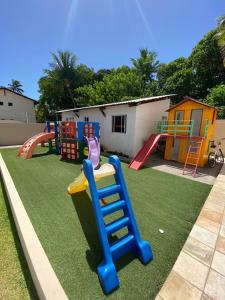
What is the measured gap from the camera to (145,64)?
22016 millimetres

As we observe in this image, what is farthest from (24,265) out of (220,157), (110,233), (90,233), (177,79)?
(177,79)

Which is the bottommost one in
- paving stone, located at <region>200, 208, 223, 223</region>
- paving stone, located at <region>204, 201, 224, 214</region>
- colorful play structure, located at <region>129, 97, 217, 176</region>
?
Answer: paving stone, located at <region>200, 208, 223, 223</region>

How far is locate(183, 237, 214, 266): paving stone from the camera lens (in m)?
2.18

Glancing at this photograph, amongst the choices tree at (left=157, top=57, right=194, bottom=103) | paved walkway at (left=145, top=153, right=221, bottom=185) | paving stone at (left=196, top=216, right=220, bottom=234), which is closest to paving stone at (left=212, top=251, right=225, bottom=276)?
paving stone at (left=196, top=216, right=220, bottom=234)

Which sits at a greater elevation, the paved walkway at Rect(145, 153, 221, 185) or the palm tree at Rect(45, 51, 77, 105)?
the palm tree at Rect(45, 51, 77, 105)

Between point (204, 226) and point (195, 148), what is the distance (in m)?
5.03

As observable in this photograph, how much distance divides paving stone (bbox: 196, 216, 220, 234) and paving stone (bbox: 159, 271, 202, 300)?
138cm

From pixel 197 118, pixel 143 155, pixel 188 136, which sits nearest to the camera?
pixel 188 136

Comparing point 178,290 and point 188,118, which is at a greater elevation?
point 188,118

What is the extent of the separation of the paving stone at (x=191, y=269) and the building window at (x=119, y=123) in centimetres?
754

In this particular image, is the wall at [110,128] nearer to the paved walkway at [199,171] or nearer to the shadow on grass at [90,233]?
the paved walkway at [199,171]

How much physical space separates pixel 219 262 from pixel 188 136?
5.67m

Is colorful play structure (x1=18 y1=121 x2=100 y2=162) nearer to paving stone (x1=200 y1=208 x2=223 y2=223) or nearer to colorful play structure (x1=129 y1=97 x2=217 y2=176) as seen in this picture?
colorful play structure (x1=129 y1=97 x2=217 y2=176)

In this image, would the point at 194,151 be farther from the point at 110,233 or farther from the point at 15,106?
the point at 15,106
